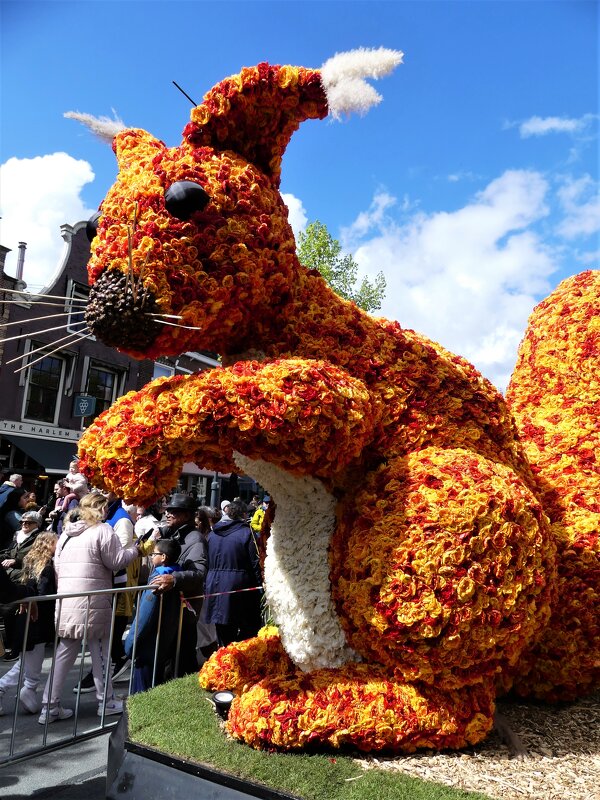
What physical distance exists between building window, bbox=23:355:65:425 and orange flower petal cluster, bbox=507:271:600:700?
14651 mm

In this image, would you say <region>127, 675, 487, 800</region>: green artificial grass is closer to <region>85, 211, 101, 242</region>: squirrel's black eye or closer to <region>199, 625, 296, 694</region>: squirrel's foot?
<region>199, 625, 296, 694</region>: squirrel's foot

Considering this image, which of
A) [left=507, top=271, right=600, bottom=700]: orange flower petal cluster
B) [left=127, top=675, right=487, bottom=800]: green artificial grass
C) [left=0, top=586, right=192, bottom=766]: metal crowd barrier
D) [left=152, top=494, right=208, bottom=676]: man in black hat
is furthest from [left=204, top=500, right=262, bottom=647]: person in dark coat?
[left=507, top=271, right=600, bottom=700]: orange flower petal cluster

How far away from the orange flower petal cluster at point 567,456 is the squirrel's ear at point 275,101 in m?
2.07

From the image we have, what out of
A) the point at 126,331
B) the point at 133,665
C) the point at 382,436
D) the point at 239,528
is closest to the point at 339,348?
the point at 382,436

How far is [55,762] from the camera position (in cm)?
413

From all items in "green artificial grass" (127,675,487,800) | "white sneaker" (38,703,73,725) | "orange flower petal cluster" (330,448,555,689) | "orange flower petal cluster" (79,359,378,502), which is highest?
"orange flower petal cluster" (79,359,378,502)

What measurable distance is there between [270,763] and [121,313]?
192cm

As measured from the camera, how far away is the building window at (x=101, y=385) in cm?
1806

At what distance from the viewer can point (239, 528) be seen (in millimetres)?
5824

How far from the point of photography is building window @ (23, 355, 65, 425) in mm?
16531

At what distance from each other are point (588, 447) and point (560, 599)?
88 cm

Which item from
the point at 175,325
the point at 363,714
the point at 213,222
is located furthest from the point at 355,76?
the point at 363,714

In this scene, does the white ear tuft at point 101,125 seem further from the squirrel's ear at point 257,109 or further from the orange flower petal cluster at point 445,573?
the orange flower petal cluster at point 445,573

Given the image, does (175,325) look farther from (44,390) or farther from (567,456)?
(44,390)
